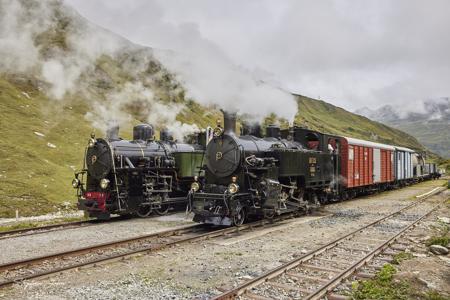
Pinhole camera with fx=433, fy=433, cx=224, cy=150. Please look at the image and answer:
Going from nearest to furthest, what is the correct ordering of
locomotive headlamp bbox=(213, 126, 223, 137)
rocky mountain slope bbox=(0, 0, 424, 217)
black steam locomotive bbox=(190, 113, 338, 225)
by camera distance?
black steam locomotive bbox=(190, 113, 338, 225) < locomotive headlamp bbox=(213, 126, 223, 137) < rocky mountain slope bbox=(0, 0, 424, 217)

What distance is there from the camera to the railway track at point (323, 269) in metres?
7.07

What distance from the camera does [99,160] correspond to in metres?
16.5

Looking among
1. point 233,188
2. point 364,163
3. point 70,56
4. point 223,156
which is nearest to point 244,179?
point 233,188

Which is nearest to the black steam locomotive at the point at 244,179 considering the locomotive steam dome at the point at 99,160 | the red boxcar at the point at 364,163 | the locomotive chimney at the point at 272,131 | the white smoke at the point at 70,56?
the locomotive chimney at the point at 272,131

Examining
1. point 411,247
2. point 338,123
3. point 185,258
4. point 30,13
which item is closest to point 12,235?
point 185,258

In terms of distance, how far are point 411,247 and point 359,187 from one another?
14478 millimetres

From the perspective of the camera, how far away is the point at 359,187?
2495 cm

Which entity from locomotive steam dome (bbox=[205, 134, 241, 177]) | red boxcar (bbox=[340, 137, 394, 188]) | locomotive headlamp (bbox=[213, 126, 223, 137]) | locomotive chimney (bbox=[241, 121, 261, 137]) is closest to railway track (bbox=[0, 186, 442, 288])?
locomotive steam dome (bbox=[205, 134, 241, 177])

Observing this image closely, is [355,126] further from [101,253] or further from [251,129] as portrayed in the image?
[101,253]

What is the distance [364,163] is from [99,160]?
14.9m

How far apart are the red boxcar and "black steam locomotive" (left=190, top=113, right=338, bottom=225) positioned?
5.61 metres

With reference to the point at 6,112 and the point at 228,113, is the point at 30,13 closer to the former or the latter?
the point at 6,112

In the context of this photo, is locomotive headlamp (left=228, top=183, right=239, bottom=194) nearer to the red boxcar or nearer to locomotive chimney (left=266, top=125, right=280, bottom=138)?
locomotive chimney (left=266, top=125, right=280, bottom=138)

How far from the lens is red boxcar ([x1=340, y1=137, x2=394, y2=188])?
21.5 m
